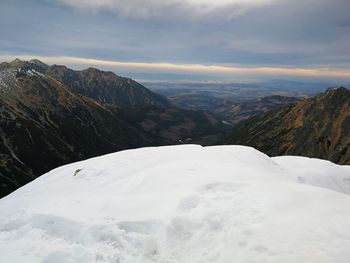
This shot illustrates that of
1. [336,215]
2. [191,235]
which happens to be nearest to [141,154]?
[191,235]

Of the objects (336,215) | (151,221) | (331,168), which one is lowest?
(331,168)

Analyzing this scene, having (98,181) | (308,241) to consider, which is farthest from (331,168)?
(308,241)

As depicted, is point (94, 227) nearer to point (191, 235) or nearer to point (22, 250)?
point (22, 250)

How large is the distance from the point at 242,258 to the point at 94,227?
7228 mm

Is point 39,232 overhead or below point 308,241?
below

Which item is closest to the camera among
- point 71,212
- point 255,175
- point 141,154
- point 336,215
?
point 336,215

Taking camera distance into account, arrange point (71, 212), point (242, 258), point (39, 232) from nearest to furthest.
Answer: point (242, 258) → point (39, 232) → point (71, 212)

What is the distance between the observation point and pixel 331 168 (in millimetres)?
35750

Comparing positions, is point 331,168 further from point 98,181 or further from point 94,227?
point 94,227

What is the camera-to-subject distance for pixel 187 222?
1617 cm

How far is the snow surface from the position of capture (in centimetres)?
1384

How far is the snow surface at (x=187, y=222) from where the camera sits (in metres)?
13.8

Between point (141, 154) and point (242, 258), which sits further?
point (141, 154)

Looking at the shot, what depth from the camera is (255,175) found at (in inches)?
864
